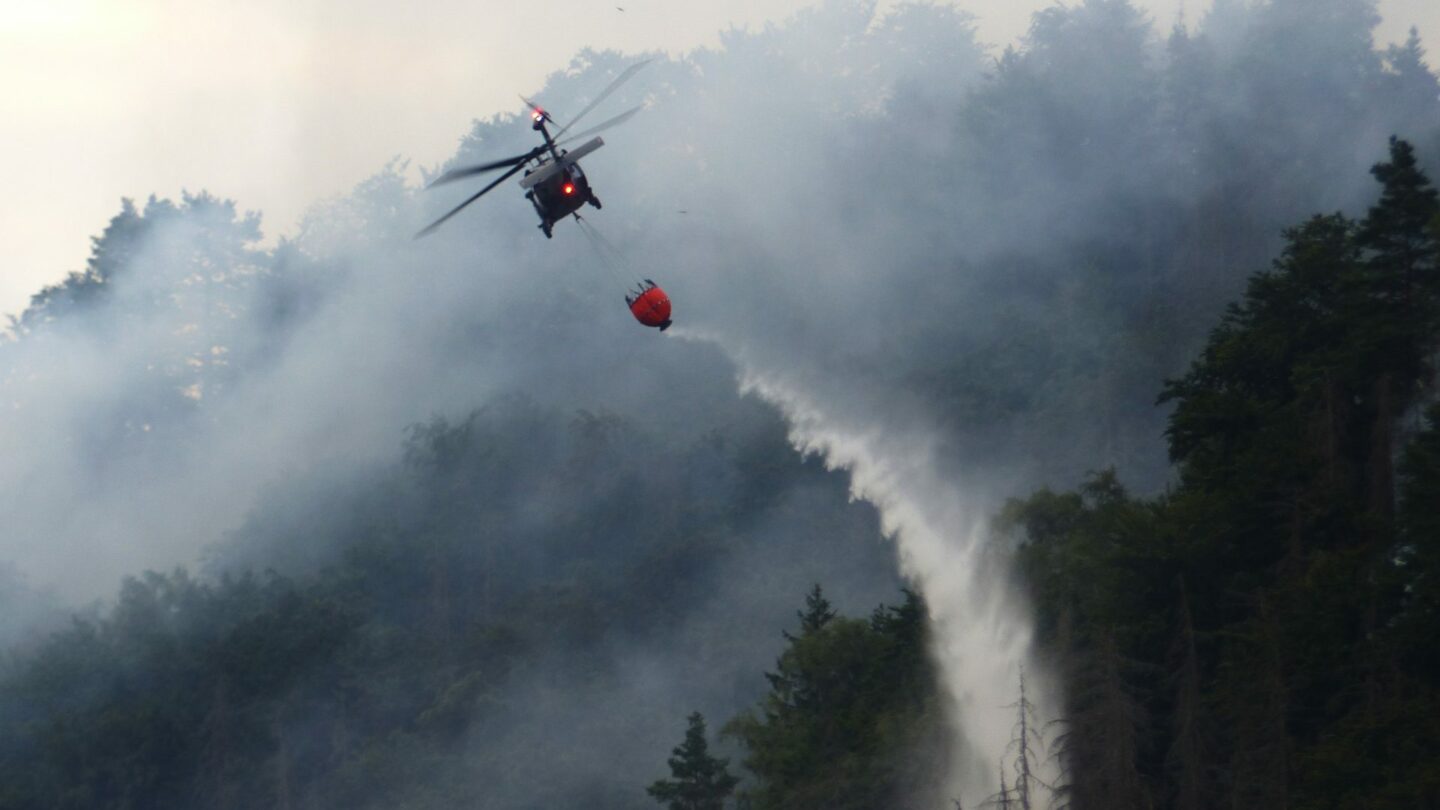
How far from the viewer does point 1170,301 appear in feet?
303

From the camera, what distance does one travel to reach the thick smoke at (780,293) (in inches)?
3558

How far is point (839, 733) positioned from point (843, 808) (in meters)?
4.39

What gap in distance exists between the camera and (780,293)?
103812 mm

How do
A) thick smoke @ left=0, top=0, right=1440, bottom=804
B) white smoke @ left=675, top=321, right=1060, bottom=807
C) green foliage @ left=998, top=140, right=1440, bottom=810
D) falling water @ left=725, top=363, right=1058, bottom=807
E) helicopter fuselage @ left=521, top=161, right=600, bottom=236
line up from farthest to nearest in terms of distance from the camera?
1. thick smoke @ left=0, top=0, right=1440, bottom=804
2. falling water @ left=725, top=363, right=1058, bottom=807
3. white smoke @ left=675, top=321, right=1060, bottom=807
4. helicopter fuselage @ left=521, top=161, right=600, bottom=236
5. green foliage @ left=998, top=140, right=1440, bottom=810

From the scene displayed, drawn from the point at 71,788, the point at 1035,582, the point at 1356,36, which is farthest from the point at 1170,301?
the point at 71,788

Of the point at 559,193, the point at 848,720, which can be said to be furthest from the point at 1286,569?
the point at 559,193

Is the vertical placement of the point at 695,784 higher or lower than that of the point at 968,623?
lower

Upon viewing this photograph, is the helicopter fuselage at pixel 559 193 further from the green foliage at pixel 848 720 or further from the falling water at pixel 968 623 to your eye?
the green foliage at pixel 848 720

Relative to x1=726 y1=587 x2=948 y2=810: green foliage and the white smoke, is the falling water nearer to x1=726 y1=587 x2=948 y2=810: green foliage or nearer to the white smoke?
the white smoke

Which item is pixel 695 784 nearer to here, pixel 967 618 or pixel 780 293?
pixel 967 618

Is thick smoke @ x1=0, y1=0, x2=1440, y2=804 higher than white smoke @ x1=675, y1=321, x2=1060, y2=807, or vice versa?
thick smoke @ x1=0, y1=0, x2=1440, y2=804

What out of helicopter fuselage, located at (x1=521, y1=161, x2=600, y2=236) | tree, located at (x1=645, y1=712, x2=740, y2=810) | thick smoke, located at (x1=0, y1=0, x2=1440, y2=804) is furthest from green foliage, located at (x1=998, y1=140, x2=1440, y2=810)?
thick smoke, located at (x1=0, y1=0, x2=1440, y2=804)

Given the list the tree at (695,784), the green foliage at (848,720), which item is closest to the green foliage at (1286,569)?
the green foliage at (848,720)

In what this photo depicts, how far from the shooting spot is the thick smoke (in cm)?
9038
